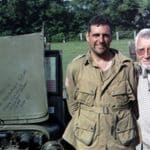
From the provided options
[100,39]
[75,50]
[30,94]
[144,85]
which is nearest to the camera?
[144,85]

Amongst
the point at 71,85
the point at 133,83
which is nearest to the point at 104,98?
the point at 133,83

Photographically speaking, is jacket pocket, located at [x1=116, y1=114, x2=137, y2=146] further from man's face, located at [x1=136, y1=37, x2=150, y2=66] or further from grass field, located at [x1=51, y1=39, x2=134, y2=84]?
grass field, located at [x1=51, y1=39, x2=134, y2=84]

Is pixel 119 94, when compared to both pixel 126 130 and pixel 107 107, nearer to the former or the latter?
pixel 107 107

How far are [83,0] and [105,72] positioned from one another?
6904 cm

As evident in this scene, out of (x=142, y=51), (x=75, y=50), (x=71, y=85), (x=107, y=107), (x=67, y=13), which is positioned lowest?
(x=67, y=13)

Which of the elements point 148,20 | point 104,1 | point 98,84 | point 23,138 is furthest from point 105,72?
point 104,1

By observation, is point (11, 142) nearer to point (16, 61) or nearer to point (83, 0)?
point (16, 61)

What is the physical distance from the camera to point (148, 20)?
6188 centimetres

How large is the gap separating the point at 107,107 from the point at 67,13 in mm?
64680

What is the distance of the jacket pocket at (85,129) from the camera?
13.5 feet

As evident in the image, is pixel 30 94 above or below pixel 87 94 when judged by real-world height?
below

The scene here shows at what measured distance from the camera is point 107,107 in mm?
4098

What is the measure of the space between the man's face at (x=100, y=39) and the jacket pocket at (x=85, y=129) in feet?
1.53

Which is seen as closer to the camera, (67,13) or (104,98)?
(104,98)
